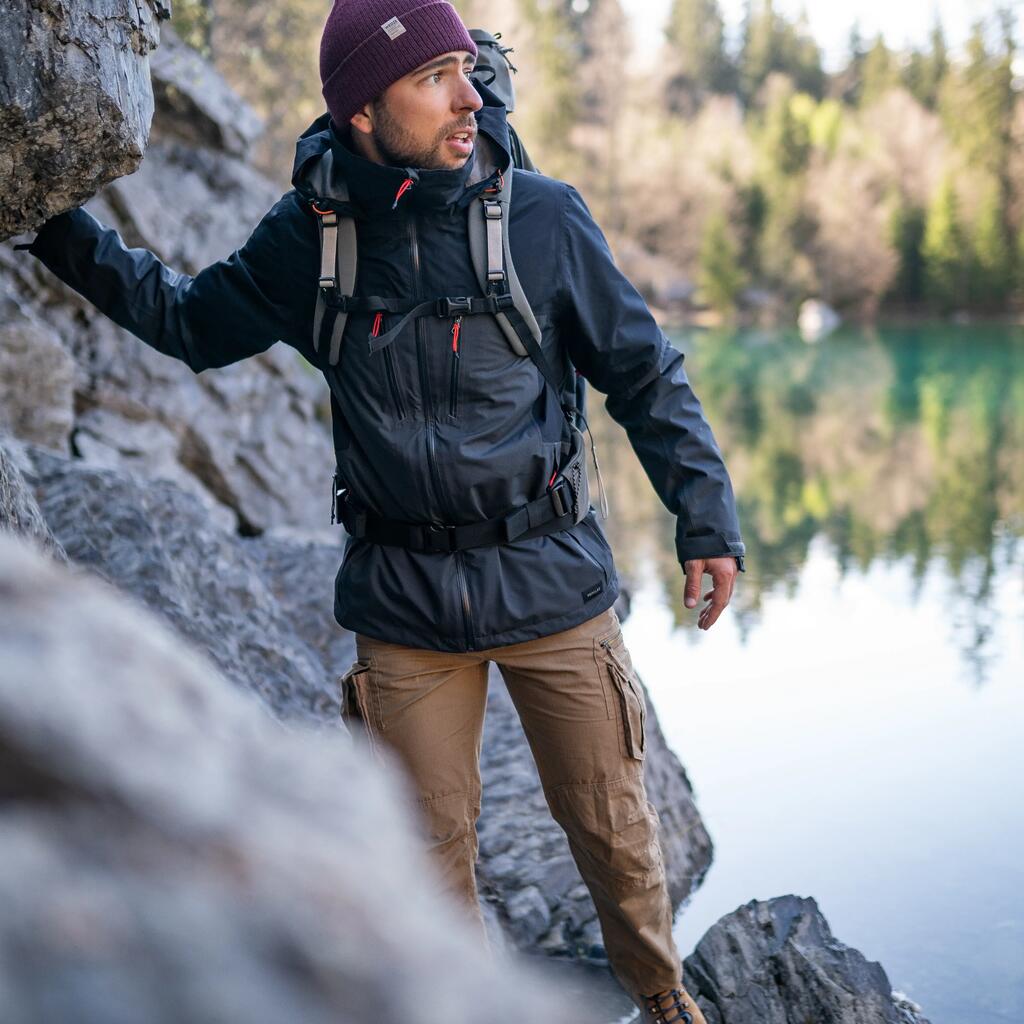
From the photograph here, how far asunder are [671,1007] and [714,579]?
3.40ft

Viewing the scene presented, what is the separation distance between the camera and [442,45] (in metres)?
2.71

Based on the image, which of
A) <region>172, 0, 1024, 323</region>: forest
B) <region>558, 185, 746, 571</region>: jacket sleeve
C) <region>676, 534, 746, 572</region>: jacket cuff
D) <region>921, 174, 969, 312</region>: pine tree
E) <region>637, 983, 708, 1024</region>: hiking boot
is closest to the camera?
Answer: <region>558, 185, 746, 571</region>: jacket sleeve

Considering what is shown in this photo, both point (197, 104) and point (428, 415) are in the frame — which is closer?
point (428, 415)

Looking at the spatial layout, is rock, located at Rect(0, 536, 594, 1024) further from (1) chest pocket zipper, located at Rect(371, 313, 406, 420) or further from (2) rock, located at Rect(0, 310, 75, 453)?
(2) rock, located at Rect(0, 310, 75, 453)

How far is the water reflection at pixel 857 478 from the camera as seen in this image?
32.5ft

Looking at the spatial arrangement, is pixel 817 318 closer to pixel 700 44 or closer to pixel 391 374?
pixel 700 44

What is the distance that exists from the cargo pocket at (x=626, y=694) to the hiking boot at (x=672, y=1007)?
0.61 m

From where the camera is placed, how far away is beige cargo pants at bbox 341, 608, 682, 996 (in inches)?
114

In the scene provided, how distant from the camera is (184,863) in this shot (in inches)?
21.6

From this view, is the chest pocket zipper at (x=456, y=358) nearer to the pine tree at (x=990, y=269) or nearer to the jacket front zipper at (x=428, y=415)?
the jacket front zipper at (x=428, y=415)

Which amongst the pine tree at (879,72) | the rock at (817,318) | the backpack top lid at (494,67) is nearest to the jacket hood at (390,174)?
the backpack top lid at (494,67)

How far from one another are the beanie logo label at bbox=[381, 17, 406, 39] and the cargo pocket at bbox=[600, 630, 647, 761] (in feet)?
4.53

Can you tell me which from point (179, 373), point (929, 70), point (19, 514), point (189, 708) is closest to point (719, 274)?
point (929, 70)

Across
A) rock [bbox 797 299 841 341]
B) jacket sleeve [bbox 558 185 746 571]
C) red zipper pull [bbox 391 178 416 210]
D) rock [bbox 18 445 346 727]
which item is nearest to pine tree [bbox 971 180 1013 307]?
rock [bbox 797 299 841 341]
